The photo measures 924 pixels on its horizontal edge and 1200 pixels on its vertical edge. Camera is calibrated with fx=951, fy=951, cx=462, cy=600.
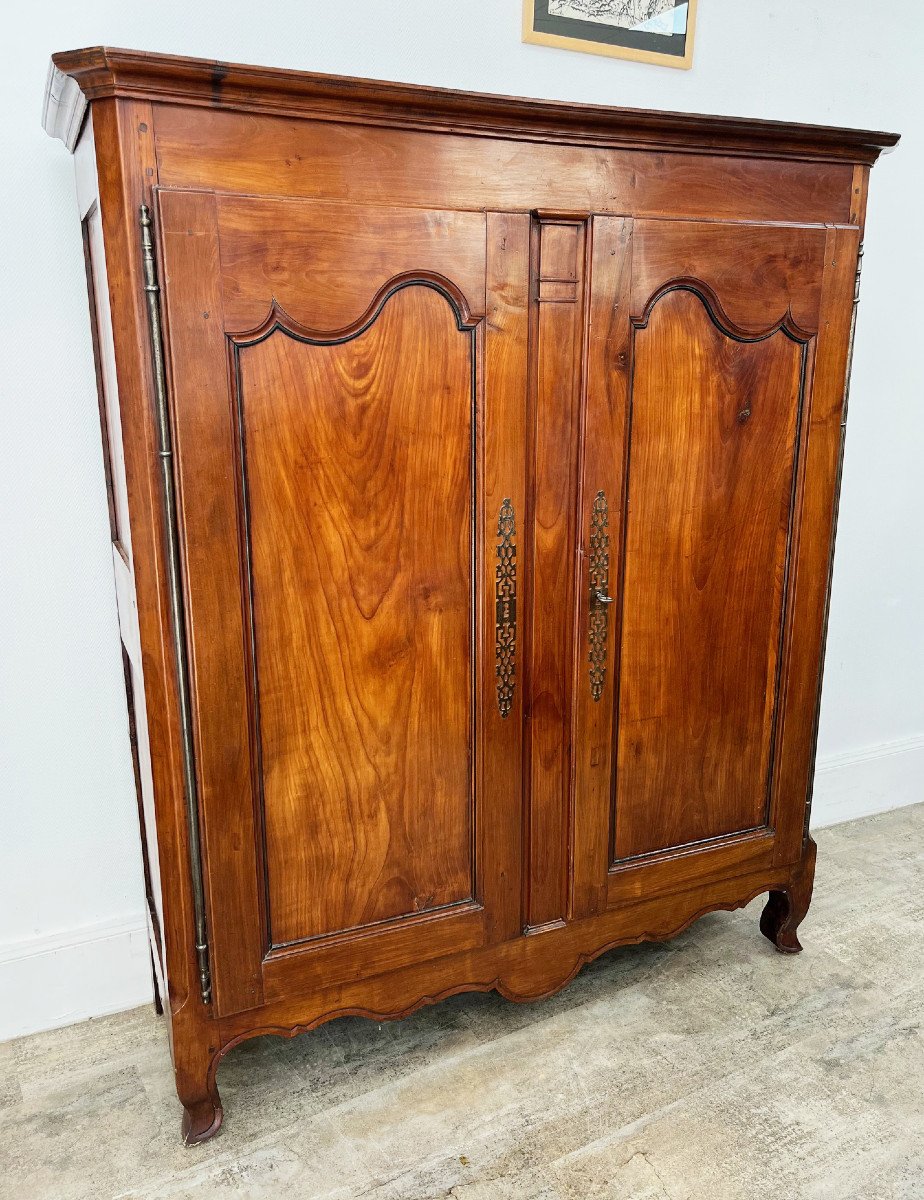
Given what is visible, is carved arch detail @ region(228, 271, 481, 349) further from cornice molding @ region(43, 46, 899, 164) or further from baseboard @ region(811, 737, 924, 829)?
baseboard @ region(811, 737, 924, 829)

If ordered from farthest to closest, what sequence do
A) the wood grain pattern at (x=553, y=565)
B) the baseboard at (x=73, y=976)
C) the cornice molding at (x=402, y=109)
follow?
the baseboard at (x=73, y=976)
the wood grain pattern at (x=553, y=565)
the cornice molding at (x=402, y=109)

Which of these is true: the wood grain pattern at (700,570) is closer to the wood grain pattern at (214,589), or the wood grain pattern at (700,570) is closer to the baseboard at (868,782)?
the wood grain pattern at (214,589)

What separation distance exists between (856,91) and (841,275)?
3.24 ft

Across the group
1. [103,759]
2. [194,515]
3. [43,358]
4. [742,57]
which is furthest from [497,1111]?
[742,57]

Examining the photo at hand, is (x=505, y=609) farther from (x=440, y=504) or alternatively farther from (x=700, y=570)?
(x=700, y=570)

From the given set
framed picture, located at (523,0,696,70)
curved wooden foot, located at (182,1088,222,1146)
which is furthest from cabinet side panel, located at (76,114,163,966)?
framed picture, located at (523,0,696,70)

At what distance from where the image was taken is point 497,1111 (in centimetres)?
173

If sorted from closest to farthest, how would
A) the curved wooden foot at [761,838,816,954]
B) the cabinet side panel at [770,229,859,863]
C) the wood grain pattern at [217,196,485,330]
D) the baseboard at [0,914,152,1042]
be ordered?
the wood grain pattern at [217,196,485,330] → the cabinet side panel at [770,229,859,863] → the baseboard at [0,914,152,1042] → the curved wooden foot at [761,838,816,954]

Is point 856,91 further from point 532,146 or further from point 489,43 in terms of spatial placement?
point 532,146

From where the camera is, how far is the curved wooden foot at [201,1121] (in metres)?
1.66

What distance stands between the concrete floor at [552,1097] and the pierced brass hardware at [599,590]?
0.75 m

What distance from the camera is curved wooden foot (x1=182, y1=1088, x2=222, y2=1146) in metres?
1.66

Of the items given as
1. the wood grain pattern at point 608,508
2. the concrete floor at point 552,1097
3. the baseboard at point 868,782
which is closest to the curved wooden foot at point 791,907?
the concrete floor at point 552,1097

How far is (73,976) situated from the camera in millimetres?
2004
